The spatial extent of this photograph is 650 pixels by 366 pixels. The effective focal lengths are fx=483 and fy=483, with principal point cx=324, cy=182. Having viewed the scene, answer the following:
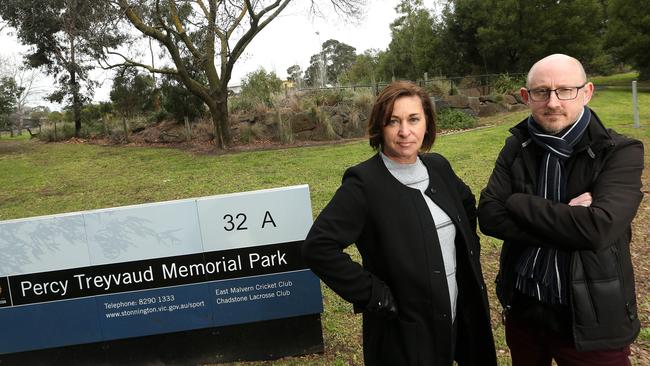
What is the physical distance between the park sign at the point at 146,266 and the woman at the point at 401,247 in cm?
134

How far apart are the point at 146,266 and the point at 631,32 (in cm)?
3413

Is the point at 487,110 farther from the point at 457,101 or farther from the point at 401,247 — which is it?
the point at 401,247

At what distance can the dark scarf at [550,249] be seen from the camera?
1.85 metres

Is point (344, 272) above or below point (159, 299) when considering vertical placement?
above

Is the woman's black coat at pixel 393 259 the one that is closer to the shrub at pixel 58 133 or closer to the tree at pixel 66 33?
the tree at pixel 66 33

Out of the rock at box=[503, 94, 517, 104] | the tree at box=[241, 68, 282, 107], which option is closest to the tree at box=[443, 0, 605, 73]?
the rock at box=[503, 94, 517, 104]

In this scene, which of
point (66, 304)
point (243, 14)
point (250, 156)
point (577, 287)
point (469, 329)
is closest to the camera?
point (577, 287)

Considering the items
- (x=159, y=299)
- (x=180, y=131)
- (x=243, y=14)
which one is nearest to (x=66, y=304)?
(x=159, y=299)

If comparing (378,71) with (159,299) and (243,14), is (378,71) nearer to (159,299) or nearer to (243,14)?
(243,14)

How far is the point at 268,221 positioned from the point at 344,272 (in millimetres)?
1534

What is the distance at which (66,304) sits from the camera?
10.8 ft

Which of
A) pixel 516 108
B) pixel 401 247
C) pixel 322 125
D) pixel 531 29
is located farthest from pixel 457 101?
pixel 401 247

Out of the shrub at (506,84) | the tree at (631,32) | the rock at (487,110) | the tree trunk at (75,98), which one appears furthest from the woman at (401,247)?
the tree at (631,32)

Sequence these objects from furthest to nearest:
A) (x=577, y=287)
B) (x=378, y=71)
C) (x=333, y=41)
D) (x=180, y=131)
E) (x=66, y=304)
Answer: (x=333, y=41) → (x=378, y=71) → (x=180, y=131) → (x=66, y=304) → (x=577, y=287)
